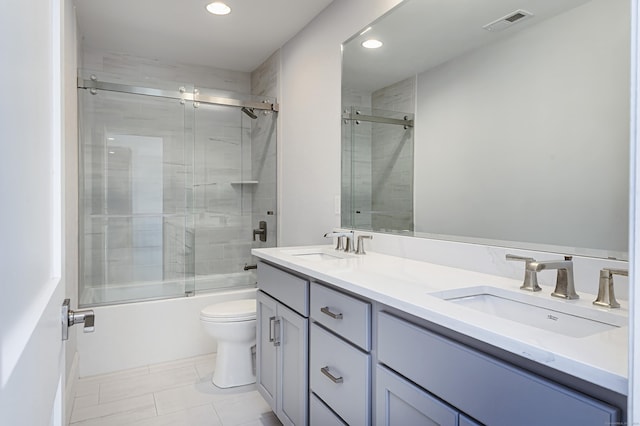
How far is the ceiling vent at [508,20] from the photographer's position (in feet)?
4.38

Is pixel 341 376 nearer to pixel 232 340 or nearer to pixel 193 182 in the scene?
pixel 232 340

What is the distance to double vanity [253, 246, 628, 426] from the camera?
27.1 inches

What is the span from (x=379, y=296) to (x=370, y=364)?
0.24 m

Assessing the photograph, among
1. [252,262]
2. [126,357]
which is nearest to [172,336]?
[126,357]

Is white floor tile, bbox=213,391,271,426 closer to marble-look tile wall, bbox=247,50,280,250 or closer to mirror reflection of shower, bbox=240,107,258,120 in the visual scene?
marble-look tile wall, bbox=247,50,280,250

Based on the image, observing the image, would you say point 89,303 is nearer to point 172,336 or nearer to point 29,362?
point 172,336

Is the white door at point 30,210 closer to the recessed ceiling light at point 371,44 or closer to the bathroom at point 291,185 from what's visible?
the bathroom at point 291,185

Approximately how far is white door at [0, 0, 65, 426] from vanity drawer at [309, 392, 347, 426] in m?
0.91

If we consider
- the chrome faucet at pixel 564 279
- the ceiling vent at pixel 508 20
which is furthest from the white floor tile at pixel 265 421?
the ceiling vent at pixel 508 20

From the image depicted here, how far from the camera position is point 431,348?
37.3 inches

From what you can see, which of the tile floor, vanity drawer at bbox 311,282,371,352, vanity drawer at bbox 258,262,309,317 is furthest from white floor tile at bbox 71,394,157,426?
vanity drawer at bbox 311,282,371,352

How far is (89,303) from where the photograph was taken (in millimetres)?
2732

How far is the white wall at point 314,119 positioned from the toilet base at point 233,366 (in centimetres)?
86

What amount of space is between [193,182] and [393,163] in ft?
6.27
